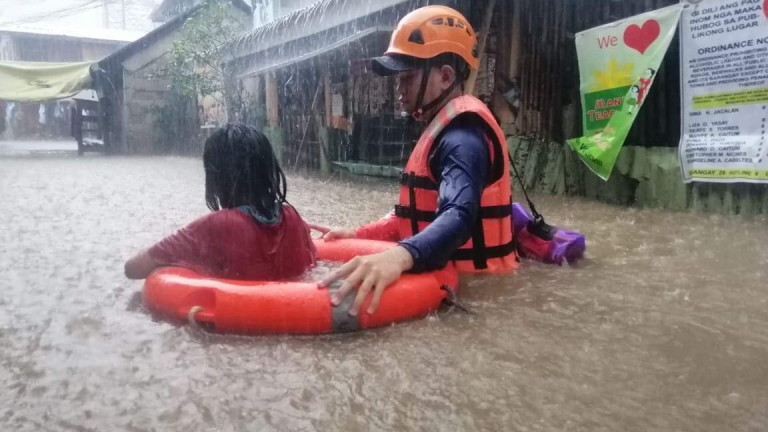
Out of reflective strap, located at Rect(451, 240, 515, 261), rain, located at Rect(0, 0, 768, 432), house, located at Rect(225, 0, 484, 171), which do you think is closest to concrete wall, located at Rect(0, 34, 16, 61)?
house, located at Rect(225, 0, 484, 171)

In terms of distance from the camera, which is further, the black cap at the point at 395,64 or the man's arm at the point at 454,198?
the black cap at the point at 395,64

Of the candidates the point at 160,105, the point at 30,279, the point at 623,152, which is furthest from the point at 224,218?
the point at 160,105

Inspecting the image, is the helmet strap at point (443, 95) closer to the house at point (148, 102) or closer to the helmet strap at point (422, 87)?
the helmet strap at point (422, 87)

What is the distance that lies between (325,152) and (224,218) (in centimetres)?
908

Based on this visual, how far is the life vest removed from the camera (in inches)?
110

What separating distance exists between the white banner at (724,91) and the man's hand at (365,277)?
4128 mm

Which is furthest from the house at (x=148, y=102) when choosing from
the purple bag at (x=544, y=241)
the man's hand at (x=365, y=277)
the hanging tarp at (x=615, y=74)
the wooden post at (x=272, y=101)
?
the man's hand at (x=365, y=277)

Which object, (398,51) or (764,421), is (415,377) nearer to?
(764,421)

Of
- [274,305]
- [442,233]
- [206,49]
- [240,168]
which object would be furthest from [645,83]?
[206,49]

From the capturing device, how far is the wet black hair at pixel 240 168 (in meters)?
2.64

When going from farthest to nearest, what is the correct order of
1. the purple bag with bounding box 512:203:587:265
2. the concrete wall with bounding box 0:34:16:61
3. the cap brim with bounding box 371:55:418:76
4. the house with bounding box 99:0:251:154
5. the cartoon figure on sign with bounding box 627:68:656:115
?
1. the concrete wall with bounding box 0:34:16:61
2. the house with bounding box 99:0:251:154
3. the cartoon figure on sign with bounding box 627:68:656:115
4. the purple bag with bounding box 512:203:587:265
5. the cap brim with bounding box 371:55:418:76

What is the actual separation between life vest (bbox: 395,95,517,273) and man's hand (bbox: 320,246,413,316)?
699mm

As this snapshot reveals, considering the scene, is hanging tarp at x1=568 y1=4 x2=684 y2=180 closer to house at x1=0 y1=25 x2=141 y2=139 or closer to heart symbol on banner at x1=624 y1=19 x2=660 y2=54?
heart symbol on banner at x1=624 y1=19 x2=660 y2=54

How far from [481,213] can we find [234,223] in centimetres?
114
